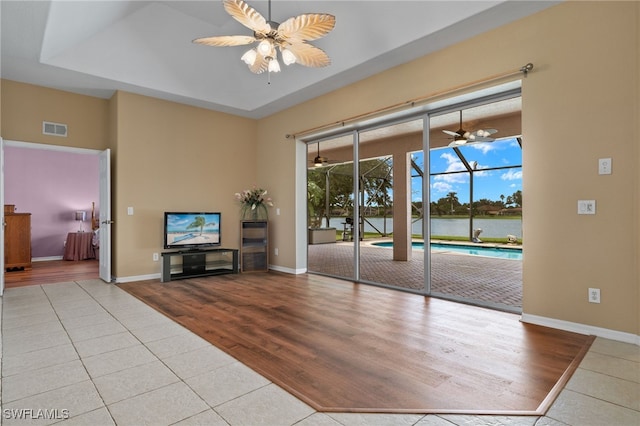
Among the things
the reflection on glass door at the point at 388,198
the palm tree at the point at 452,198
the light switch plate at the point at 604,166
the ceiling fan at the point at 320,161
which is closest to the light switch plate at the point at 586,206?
the light switch plate at the point at 604,166

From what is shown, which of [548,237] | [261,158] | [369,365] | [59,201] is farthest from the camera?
[59,201]

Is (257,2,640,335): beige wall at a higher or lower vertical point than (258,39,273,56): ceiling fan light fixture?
lower

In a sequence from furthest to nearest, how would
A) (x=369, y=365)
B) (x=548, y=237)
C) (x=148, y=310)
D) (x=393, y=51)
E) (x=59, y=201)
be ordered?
(x=59, y=201)
(x=393, y=51)
(x=148, y=310)
(x=548, y=237)
(x=369, y=365)

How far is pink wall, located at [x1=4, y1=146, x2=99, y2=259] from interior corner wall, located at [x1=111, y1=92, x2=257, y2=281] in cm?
286

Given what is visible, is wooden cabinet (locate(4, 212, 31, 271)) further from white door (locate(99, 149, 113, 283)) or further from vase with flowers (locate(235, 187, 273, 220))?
vase with flowers (locate(235, 187, 273, 220))

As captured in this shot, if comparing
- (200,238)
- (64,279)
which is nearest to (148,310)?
(200,238)

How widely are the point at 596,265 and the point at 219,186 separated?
5698mm

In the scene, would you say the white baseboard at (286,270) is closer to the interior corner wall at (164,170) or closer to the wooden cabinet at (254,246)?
the wooden cabinet at (254,246)

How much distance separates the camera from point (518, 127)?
4102mm

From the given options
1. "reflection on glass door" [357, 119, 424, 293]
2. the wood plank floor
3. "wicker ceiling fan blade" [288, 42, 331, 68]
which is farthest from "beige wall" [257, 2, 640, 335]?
"wicker ceiling fan blade" [288, 42, 331, 68]

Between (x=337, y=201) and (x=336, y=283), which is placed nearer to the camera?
(x=336, y=283)

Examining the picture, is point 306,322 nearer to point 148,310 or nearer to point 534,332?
point 148,310

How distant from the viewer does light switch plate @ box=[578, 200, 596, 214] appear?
9.60ft

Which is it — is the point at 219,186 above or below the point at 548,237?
above
